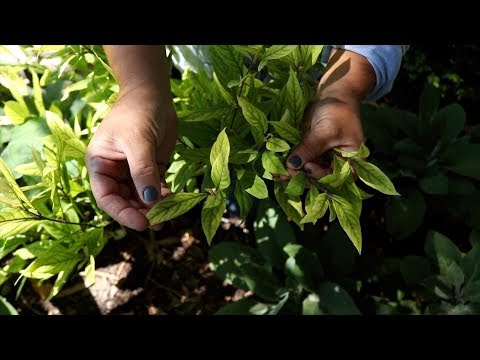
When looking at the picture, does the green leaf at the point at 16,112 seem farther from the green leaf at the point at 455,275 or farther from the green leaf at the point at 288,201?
the green leaf at the point at 455,275

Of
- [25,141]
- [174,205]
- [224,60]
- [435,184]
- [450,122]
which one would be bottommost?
[435,184]

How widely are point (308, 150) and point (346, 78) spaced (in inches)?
14.8

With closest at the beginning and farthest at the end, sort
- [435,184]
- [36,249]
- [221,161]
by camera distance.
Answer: [221,161] < [36,249] < [435,184]

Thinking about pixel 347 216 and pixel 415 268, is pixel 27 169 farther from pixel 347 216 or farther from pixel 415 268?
pixel 415 268

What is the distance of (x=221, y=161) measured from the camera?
106 centimetres

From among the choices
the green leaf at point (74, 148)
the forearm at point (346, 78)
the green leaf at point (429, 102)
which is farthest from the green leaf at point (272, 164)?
the green leaf at point (429, 102)

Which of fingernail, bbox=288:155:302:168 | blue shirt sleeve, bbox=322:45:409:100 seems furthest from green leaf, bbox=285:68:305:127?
blue shirt sleeve, bbox=322:45:409:100

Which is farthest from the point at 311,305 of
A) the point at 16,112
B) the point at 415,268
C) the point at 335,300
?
the point at 16,112

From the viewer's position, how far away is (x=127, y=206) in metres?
1.30

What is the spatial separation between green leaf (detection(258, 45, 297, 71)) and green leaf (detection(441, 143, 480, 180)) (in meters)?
1.21

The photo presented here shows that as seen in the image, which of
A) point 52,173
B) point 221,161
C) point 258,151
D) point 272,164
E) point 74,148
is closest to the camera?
point 221,161

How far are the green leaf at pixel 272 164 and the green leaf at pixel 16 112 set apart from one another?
1285mm

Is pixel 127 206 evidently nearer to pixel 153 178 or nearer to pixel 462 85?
pixel 153 178

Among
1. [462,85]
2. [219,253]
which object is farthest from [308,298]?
[462,85]
